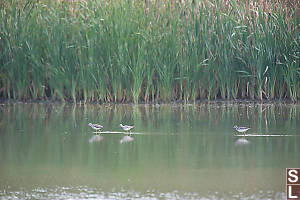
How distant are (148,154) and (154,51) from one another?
4824mm

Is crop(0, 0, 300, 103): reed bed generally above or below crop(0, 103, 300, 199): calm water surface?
above

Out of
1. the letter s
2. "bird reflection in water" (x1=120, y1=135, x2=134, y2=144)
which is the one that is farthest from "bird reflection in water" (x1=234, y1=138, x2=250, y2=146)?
the letter s

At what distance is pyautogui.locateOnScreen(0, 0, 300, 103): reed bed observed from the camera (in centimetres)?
1165

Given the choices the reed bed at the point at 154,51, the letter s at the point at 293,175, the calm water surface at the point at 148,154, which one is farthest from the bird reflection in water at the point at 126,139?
the reed bed at the point at 154,51

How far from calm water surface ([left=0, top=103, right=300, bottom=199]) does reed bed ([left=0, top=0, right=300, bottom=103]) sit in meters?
0.96

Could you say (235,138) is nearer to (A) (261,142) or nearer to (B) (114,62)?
(A) (261,142)

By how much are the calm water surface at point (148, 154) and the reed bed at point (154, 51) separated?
96 centimetres

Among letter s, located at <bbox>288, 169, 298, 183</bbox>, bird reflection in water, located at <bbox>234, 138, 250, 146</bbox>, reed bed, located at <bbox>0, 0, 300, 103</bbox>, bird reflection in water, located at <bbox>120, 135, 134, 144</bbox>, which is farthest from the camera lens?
reed bed, located at <bbox>0, 0, 300, 103</bbox>

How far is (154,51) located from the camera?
1163 cm

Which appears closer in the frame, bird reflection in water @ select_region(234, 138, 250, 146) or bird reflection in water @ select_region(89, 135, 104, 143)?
bird reflection in water @ select_region(234, 138, 250, 146)

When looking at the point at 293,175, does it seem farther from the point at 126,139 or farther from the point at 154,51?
the point at 154,51

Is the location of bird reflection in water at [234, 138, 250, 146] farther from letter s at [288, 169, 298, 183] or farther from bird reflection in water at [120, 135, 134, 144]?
letter s at [288, 169, 298, 183]

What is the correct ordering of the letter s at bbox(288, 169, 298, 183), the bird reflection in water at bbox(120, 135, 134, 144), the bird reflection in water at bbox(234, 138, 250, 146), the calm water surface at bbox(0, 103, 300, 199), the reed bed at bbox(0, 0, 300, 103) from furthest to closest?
the reed bed at bbox(0, 0, 300, 103)
the bird reflection in water at bbox(120, 135, 134, 144)
the bird reflection in water at bbox(234, 138, 250, 146)
the letter s at bbox(288, 169, 298, 183)
the calm water surface at bbox(0, 103, 300, 199)

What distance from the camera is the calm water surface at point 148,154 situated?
5.48m
